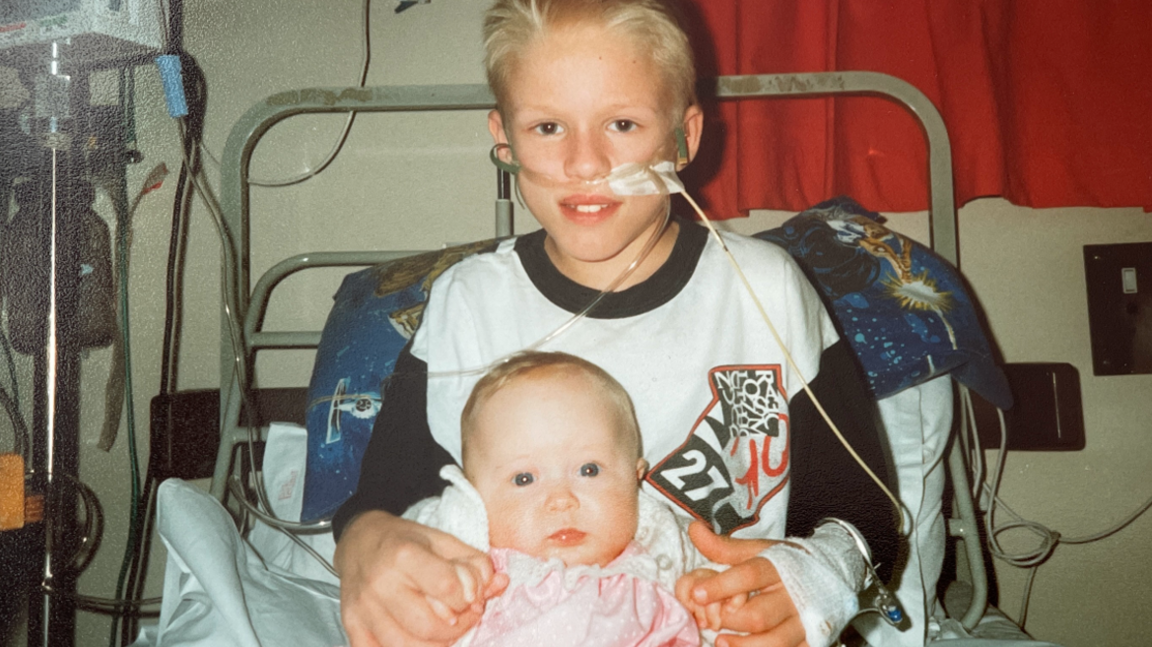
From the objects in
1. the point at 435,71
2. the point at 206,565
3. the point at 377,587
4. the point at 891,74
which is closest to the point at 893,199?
the point at 891,74

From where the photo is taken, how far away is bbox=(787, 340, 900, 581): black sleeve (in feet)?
2.07

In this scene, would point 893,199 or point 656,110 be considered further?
point 893,199

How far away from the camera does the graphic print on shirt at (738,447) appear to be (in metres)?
0.64

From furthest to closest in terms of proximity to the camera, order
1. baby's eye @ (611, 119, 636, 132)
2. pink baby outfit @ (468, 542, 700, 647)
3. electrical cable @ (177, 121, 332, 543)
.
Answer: electrical cable @ (177, 121, 332, 543) → baby's eye @ (611, 119, 636, 132) → pink baby outfit @ (468, 542, 700, 647)

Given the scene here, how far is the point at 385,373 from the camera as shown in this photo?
2.68 ft

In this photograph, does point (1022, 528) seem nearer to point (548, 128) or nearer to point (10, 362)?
point (548, 128)

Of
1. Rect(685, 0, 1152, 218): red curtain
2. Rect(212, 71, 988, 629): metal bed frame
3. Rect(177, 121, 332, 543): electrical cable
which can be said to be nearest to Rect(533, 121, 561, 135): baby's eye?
Rect(212, 71, 988, 629): metal bed frame

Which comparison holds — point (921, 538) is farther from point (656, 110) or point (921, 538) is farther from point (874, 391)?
point (656, 110)

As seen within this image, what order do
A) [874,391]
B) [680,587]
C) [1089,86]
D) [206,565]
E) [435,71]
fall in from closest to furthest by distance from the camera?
[680,587] < [206,565] < [874,391] < [1089,86] < [435,71]

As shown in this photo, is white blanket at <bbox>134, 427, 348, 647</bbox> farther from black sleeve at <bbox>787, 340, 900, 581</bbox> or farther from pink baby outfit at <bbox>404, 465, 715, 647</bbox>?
black sleeve at <bbox>787, 340, 900, 581</bbox>

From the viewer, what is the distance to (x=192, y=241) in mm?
1005

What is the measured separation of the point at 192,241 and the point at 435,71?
43 cm

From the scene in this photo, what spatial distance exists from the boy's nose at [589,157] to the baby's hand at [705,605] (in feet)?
1.09

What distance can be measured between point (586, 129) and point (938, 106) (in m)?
0.67
